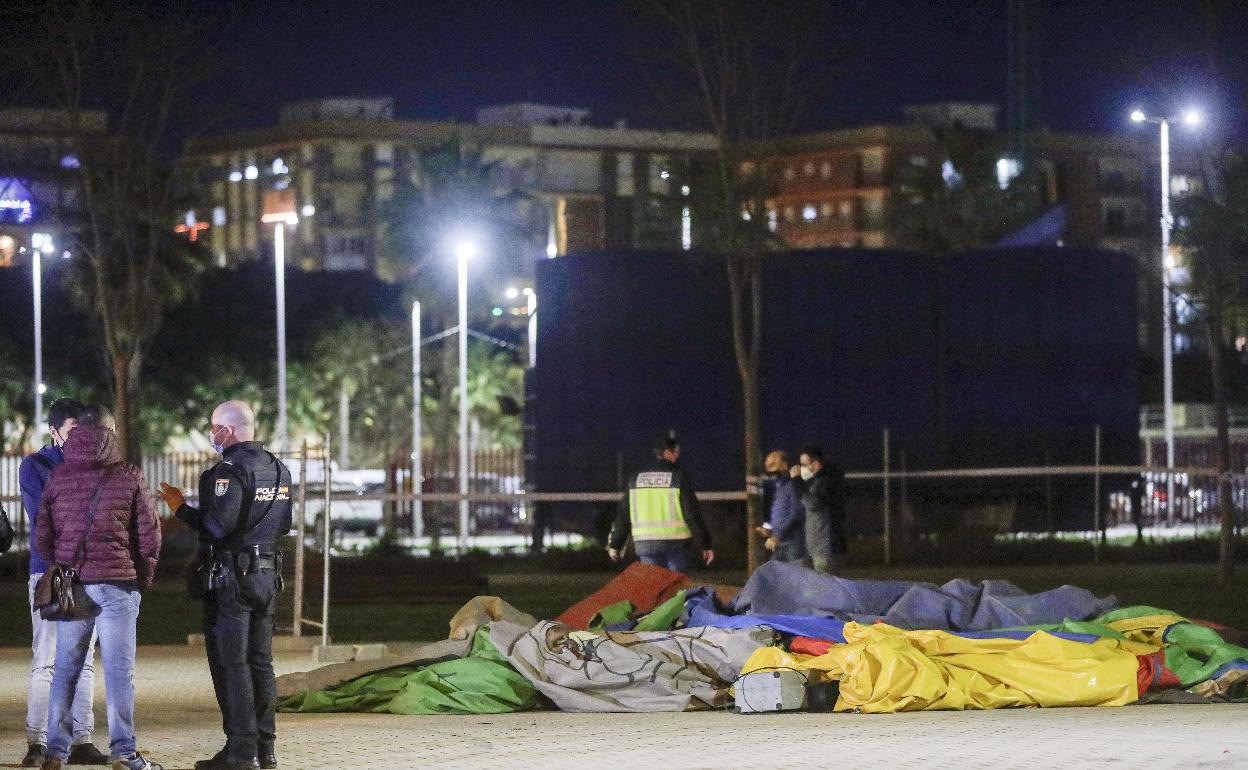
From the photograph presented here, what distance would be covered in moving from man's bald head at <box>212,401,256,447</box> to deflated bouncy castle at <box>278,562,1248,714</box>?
3.48 metres

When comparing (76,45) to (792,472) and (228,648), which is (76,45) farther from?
(228,648)

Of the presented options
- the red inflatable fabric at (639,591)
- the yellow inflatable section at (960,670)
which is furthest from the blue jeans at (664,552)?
the yellow inflatable section at (960,670)

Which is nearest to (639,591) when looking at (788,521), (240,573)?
(788,521)

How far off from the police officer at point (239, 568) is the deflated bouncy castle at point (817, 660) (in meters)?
3.08

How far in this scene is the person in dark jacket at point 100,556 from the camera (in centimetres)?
938

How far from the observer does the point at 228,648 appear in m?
9.34

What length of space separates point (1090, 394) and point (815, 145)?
308ft

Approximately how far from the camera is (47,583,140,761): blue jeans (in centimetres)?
939

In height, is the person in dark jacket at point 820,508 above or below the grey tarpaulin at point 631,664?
above

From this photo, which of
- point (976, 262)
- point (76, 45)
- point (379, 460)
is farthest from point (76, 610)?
point (379, 460)

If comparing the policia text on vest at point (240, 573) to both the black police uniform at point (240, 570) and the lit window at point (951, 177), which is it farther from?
the lit window at point (951, 177)

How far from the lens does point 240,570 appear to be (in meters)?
9.25

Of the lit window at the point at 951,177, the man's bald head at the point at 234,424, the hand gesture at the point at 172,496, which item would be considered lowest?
the hand gesture at the point at 172,496

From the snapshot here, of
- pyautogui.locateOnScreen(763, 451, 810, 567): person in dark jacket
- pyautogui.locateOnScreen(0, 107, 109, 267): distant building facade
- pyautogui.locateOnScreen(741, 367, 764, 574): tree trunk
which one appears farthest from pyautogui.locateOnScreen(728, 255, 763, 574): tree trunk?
pyautogui.locateOnScreen(0, 107, 109, 267): distant building facade
